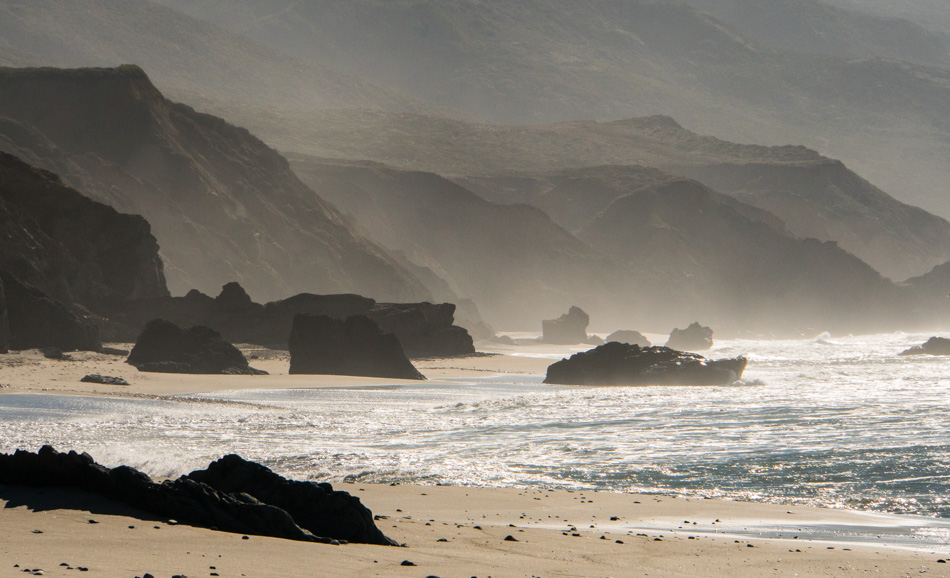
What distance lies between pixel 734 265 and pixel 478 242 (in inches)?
1280

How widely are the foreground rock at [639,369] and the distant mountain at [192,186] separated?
35703 millimetres

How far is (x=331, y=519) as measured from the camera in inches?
360

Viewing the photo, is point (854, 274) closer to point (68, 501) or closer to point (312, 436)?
point (312, 436)

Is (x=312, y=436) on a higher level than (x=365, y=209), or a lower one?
lower

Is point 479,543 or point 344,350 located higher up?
point 344,350

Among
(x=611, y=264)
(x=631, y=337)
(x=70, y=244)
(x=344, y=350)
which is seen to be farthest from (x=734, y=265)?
(x=344, y=350)

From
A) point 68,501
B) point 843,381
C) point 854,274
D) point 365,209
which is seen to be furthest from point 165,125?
point 854,274

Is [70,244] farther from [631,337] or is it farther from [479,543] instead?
[631,337]

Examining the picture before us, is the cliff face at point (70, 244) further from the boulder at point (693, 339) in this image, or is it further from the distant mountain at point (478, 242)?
the distant mountain at point (478, 242)

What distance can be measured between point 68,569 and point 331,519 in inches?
107

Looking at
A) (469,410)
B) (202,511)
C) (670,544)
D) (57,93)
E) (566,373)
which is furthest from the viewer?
(57,93)

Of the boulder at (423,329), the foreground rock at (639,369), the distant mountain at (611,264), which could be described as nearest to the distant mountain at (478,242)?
the distant mountain at (611,264)

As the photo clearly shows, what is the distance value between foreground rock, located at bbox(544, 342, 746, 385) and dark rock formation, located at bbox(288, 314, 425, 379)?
18.4ft

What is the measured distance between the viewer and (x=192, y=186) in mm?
71875
